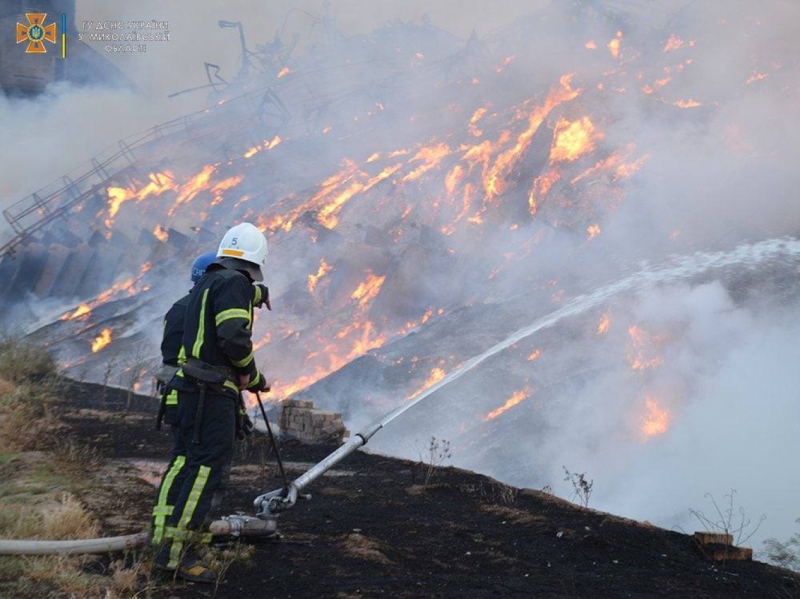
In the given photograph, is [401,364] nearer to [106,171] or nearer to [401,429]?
[401,429]

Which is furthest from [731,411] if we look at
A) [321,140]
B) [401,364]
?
[321,140]

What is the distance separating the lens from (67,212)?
29.0m

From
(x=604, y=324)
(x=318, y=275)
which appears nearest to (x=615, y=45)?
(x=318, y=275)

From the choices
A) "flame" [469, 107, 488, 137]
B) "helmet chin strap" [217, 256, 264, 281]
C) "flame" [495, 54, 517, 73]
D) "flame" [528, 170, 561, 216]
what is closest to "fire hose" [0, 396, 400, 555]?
"helmet chin strap" [217, 256, 264, 281]

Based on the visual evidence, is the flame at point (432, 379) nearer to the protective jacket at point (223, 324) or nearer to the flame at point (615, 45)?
the protective jacket at point (223, 324)

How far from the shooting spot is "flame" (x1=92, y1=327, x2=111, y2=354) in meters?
21.9

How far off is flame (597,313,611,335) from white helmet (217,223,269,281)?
998 cm

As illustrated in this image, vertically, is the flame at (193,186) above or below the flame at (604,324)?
above

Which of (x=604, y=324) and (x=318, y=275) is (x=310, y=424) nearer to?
(x=604, y=324)

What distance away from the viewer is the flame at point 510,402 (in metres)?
13.3

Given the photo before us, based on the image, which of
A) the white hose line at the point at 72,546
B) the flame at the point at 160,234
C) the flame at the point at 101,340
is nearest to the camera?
the white hose line at the point at 72,546

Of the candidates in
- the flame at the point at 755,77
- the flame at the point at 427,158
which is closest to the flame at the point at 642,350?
the flame at the point at 427,158

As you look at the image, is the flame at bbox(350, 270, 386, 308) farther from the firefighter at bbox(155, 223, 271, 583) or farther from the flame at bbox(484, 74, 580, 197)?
the firefighter at bbox(155, 223, 271, 583)

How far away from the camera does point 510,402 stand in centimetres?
1344
